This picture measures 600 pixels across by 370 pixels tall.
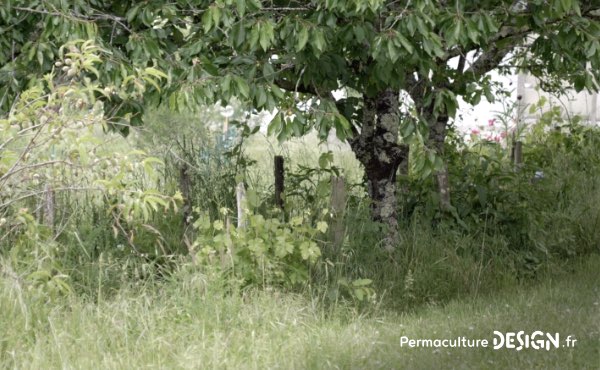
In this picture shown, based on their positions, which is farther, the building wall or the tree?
the building wall

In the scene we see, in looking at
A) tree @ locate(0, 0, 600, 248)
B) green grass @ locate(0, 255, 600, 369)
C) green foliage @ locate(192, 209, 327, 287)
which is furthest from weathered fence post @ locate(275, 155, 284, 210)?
green grass @ locate(0, 255, 600, 369)

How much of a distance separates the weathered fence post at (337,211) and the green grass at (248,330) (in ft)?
2.68

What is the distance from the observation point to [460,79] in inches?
287

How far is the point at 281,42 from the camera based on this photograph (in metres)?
6.59

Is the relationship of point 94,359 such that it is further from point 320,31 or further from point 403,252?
point 403,252

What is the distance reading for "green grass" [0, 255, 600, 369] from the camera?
520 centimetres

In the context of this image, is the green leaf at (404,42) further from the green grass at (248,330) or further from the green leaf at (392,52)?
the green grass at (248,330)

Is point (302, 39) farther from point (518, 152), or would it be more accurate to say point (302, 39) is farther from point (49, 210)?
point (518, 152)

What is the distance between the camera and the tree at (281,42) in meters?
5.73

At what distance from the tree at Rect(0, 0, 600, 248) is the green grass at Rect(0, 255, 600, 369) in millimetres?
1161

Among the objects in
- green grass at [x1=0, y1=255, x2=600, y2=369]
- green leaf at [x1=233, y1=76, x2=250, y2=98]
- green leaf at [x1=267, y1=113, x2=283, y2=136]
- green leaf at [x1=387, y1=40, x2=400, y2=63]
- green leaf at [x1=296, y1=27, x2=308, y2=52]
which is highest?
green leaf at [x1=296, y1=27, x2=308, y2=52]

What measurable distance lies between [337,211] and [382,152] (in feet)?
2.67

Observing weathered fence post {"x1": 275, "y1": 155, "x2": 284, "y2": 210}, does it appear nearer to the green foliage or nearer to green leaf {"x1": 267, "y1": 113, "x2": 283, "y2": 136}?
the green foliage

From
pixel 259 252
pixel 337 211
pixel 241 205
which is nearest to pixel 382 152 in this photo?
pixel 337 211
